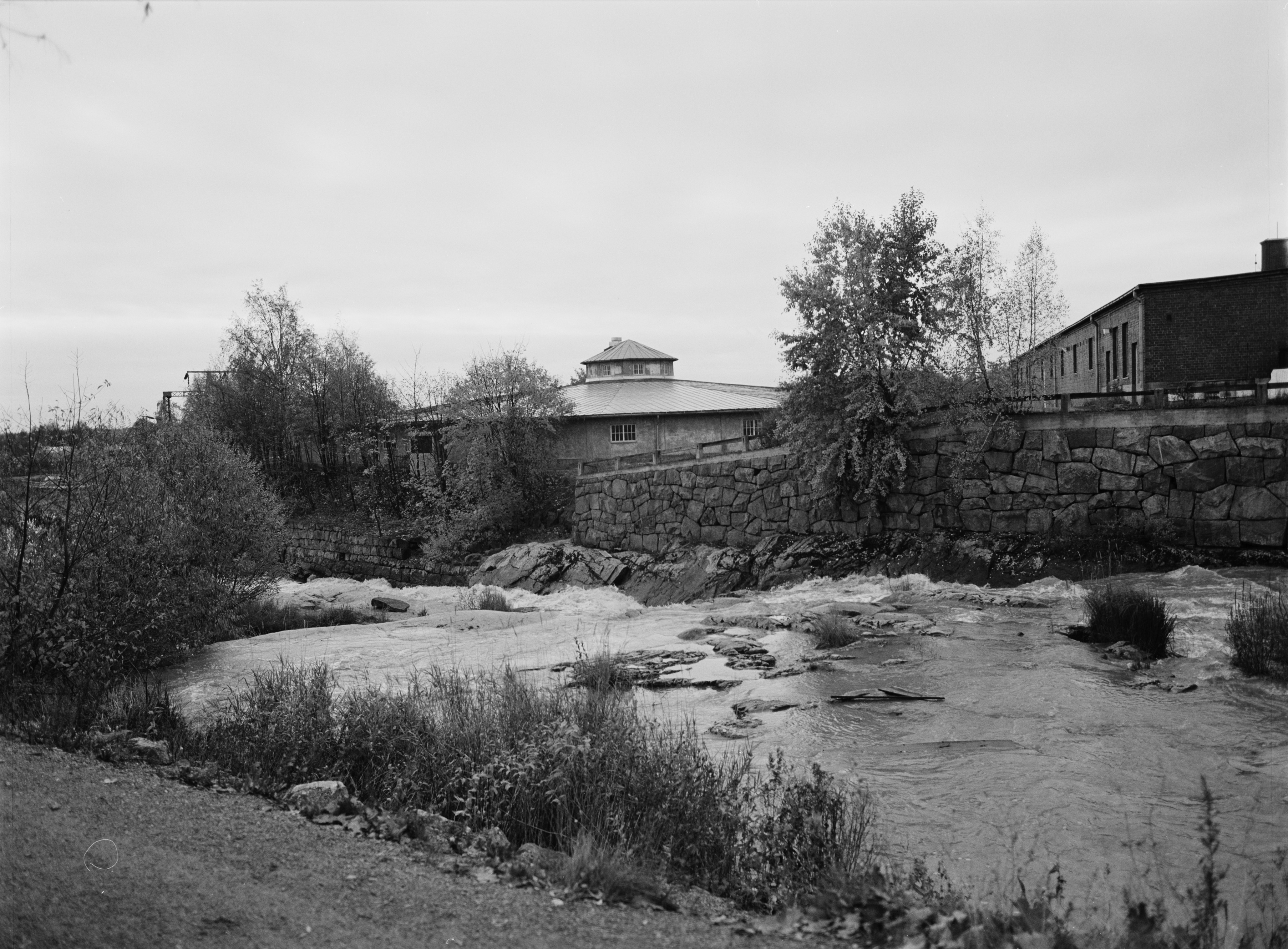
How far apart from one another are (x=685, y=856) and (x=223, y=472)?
15.8 meters

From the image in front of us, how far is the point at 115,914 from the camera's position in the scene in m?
4.43

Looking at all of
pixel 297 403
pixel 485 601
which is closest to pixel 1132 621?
pixel 485 601

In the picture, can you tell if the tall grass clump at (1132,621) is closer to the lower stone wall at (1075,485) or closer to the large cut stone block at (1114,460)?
the lower stone wall at (1075,485)

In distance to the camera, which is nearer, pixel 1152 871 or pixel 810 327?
pixel 1152 871

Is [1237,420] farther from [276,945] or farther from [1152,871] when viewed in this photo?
[276,945]

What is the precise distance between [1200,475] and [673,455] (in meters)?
15.1

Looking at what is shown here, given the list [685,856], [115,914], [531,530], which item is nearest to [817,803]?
[685,856]

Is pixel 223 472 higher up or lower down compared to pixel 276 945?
higher up

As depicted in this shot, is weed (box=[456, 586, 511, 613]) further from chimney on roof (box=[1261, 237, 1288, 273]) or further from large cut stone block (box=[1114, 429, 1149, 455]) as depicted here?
chimney on roof (box=[1261, 237, 1288, 273])

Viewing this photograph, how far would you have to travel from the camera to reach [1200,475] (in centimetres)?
1923

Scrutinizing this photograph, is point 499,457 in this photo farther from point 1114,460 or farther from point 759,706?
point 759,706

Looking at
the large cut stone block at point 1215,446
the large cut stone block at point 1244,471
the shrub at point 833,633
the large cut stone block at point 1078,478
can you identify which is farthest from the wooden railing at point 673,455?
the shrub at point 833,633

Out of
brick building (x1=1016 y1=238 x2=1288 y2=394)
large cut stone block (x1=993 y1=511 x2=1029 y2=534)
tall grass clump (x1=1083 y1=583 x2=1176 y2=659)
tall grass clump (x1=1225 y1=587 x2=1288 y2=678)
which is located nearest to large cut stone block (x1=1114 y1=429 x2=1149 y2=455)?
large cut stone block (x1=993 y1=511 x2=1029 y2=534)

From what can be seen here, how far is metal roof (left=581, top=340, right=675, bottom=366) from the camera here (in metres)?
43.4
